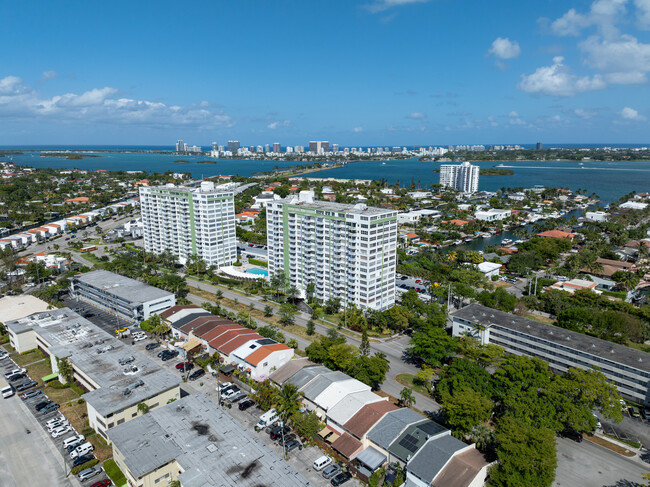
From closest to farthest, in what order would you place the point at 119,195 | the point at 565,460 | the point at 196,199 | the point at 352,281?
1. the point at 565,460
2. the point at 352,281
3. the point at 196,199
4. the point at 119,195

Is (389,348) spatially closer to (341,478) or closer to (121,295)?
(341,478)

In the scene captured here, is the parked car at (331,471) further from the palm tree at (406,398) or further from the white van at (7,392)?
the white van at (7,392)

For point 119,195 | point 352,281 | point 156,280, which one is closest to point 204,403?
point 352,281

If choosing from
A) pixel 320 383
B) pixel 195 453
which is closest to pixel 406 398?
pixel 320 383

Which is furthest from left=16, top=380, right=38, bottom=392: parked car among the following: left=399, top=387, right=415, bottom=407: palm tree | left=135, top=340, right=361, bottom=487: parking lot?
left=399, top=387, right=415, bottom=407: palm tree

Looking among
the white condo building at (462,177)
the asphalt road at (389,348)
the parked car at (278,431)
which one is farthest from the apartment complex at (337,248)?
the white condo building at (462,177)

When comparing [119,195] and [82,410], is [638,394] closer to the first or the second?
[82,410]
